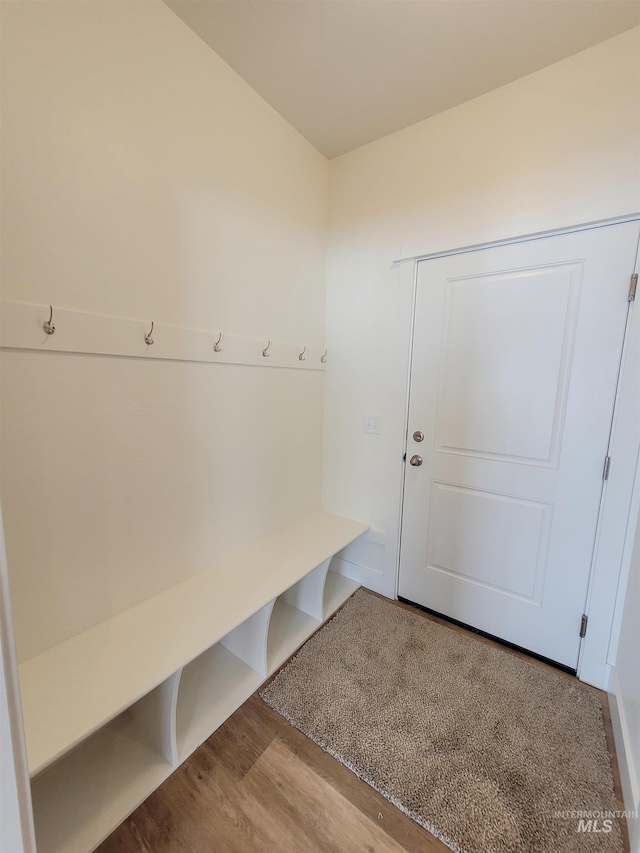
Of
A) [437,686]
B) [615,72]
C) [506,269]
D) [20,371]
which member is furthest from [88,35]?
[437,686]

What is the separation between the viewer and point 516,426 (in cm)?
157

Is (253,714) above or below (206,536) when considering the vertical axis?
below

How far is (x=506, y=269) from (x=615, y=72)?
0.73 meters

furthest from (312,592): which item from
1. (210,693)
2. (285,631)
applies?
(210,693)

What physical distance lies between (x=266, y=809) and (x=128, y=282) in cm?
179

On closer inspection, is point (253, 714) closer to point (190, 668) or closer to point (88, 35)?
point (190, 668)

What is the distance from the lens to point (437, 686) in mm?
1433

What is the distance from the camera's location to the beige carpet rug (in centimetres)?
100

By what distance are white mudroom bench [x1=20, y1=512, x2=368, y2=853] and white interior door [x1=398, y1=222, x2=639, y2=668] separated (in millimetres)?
747

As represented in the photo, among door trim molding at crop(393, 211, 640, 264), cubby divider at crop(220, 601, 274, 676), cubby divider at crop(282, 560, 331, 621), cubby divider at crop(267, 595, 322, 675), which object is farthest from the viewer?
cubby divider at crop(282, 560, 331, 621)

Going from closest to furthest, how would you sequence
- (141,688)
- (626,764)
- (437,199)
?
(141,688), (626,764), (437,199)

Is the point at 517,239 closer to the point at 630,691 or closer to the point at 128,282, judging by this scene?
the point at 128,282

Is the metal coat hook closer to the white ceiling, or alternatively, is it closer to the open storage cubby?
the white ceiling

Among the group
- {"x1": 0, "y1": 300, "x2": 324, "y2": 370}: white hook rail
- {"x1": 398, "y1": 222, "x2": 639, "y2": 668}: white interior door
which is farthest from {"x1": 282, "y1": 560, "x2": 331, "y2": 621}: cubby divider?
{"x1": 0, "y1": 300, "x2": 324, "y2": 370}: white hook rail
